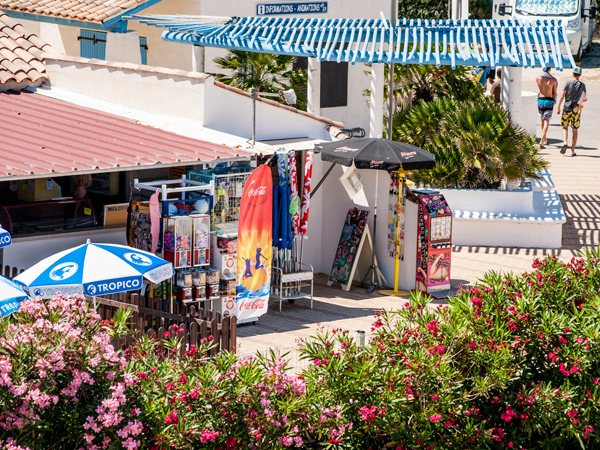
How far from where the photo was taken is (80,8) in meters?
19.8

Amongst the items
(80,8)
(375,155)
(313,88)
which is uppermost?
(80,8)

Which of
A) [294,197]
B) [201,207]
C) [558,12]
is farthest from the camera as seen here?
[558,12]

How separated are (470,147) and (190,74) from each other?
5678 mm

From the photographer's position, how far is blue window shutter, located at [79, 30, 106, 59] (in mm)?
20141

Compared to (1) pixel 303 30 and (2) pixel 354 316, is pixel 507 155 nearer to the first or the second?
(1) pixel 303 30

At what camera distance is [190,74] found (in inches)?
524

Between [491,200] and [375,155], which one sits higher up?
[375,155]

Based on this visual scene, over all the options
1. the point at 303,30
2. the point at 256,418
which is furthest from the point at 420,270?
the point at 256,418

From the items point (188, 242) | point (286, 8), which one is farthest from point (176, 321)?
point (286, 8)

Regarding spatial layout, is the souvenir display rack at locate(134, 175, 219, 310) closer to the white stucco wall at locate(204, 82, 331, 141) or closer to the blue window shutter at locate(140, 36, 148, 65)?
the white stucco wall at locate(204, 82, 331, 141)

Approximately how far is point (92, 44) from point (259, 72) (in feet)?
13.9

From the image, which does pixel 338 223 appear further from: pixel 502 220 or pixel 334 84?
pixel 334 84

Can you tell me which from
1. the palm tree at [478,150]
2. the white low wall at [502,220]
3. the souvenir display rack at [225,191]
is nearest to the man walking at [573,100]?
the palm tree at [478,150]

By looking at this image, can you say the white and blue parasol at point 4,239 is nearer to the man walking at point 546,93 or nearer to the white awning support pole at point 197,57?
the white awning support pole at point 197,57
